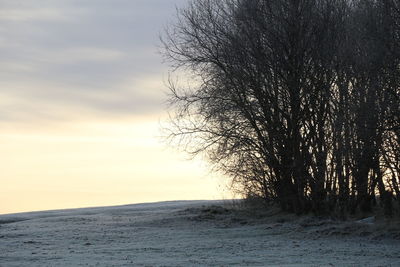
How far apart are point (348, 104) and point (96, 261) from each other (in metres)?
12.4

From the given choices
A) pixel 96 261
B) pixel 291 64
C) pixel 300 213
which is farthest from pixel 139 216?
pixel 96 261

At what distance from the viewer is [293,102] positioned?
→ 28.3 m

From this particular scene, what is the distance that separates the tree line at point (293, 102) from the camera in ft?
87.0

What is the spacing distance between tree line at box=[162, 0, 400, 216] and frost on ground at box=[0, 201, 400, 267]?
2.12 metres

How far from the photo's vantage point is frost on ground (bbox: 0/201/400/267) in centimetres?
1744

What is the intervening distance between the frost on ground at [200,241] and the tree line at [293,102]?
6.95 ft

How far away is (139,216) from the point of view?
1252 inches

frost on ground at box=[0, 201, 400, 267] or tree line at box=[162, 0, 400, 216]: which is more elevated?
tree line at box=[162, 0, 400, 216]

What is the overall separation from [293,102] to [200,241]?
8802mm

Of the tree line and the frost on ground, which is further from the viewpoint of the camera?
the tree line

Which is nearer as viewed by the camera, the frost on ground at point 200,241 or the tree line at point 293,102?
the frost on ground at point 200,241

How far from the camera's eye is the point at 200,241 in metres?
22.0

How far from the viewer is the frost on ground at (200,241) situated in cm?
1744

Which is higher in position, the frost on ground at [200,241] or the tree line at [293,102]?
the tree line at [293,102]
